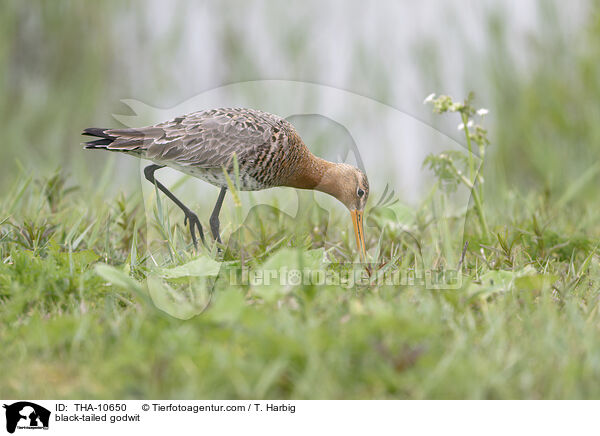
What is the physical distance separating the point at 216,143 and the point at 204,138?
5cm

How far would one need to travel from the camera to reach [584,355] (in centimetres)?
183

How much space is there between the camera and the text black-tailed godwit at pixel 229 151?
257cm

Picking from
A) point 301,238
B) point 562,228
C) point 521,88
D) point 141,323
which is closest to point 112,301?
point 141,323

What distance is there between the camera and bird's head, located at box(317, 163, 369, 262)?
2.67 meters

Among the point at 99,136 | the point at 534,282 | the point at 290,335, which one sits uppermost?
the point at 99,136

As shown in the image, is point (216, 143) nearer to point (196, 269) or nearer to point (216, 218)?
point (216, 218)

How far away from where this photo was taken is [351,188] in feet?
8.89

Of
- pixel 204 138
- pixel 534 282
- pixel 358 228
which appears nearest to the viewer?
pixel 534 282

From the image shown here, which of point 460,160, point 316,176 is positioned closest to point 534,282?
point 460,160

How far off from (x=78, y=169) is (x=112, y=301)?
2708 mm

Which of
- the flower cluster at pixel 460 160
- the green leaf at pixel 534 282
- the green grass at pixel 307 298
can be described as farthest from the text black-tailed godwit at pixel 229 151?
the green leaf at pixel 534 282

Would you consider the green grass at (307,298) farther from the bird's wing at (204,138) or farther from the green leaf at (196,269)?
the bird's wing at (204,138)

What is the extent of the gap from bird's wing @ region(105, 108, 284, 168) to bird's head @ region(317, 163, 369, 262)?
0.30 metres

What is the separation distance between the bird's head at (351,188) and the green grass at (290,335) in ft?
0.86
